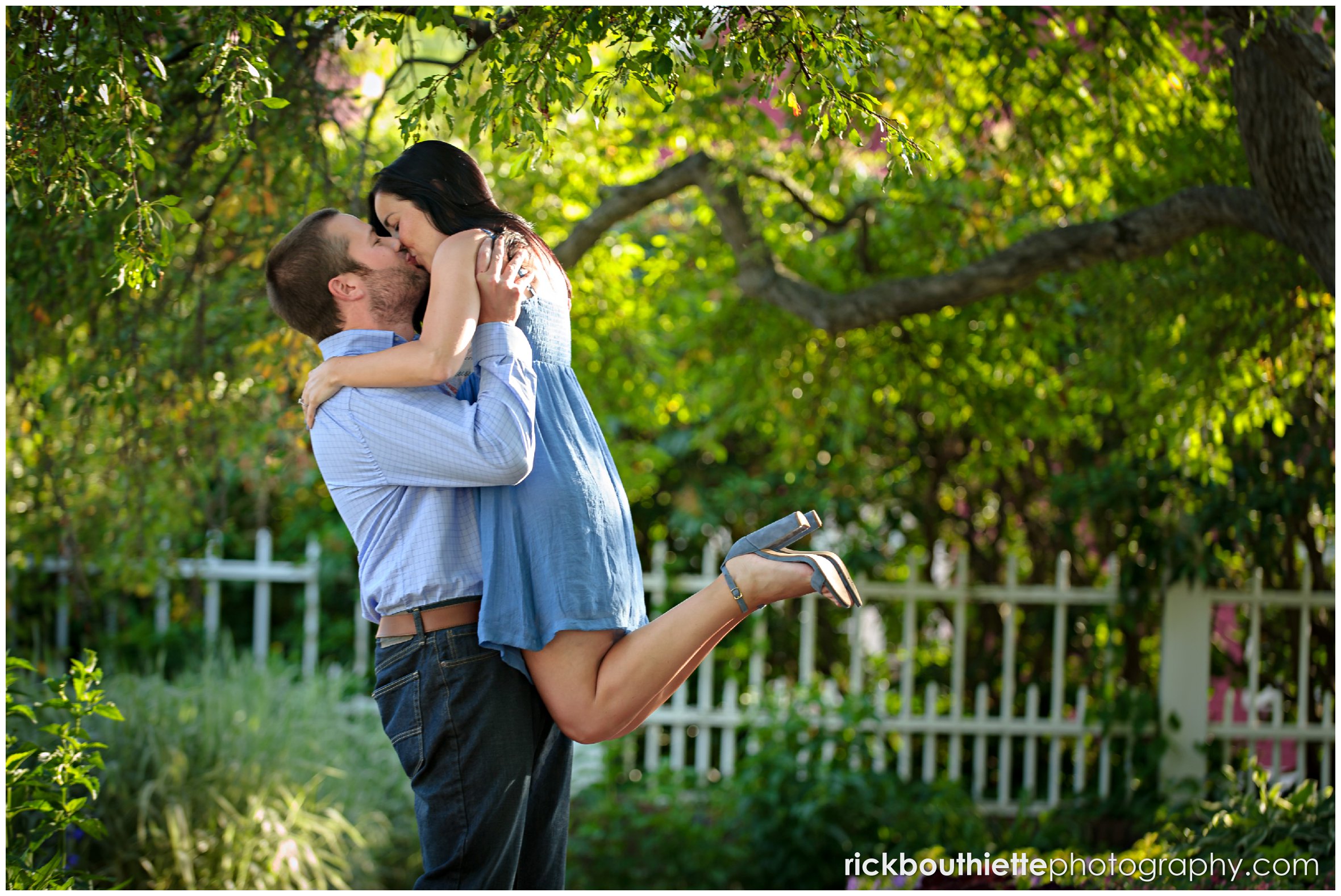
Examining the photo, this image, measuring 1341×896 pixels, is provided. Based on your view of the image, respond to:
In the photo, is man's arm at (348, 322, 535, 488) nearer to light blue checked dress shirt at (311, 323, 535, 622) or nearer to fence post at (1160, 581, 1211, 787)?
light blue checked dress shirt at (311, 323, 535, 622)

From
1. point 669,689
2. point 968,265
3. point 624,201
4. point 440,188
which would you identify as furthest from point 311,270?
point 968,265

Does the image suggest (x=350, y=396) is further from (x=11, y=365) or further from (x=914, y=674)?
(x=914, y=674)

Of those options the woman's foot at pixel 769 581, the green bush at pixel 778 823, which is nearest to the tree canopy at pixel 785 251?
the woman's foot at pixel 769 581

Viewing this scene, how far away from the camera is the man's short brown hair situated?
6.74 feet

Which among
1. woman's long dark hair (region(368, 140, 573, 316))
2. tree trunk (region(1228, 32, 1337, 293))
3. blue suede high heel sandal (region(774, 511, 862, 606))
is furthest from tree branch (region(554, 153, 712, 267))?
tree trunk (region(1228, 32, 1337, 293))

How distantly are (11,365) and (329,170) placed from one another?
4.27 ft

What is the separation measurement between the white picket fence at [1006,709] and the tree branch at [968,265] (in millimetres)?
1877

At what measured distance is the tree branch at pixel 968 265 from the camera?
3301mm

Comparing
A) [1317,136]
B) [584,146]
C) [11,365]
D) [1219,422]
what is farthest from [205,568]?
[1317,136]

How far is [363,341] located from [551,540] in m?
0.51

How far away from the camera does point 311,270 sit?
2061mm

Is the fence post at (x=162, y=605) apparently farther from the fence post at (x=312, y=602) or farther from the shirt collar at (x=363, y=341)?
the shirt collar at (x=363, y=341)

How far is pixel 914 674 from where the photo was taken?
5.74 meters

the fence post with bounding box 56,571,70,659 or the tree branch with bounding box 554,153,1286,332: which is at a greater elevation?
the tree branch with bounding box 554,153,1286,332
